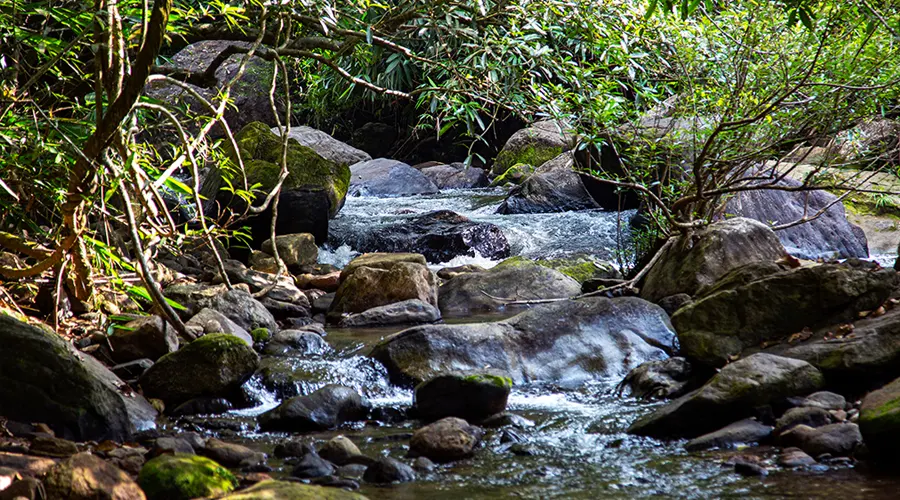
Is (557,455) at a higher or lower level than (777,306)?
lower

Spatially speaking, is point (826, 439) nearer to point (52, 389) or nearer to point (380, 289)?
point (52, 389)

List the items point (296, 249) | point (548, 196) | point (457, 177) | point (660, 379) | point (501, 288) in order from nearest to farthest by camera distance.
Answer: point (660, 379) < point (501, 288) < point (296, 249) < point (548, 196) < point (457, 177)

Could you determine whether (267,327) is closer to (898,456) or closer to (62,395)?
(62,395)

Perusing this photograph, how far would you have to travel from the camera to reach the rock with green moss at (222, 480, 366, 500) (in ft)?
8.63

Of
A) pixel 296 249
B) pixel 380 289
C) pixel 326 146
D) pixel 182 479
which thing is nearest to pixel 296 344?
pixel 380 289

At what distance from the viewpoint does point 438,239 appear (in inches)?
456

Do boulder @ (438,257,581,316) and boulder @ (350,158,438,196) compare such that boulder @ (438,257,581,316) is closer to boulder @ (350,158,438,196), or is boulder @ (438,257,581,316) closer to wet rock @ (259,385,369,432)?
wet rock @ (259,385,369,432)

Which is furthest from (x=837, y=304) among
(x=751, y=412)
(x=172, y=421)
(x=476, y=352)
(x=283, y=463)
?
(x=172, y=421)

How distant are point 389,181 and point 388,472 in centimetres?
1392

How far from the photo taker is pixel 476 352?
5703 millimetres

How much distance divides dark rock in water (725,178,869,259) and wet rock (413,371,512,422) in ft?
20.9

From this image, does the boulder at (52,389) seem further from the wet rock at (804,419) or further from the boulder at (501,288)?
the boulder at (501,288)

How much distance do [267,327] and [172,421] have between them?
235 centimetres

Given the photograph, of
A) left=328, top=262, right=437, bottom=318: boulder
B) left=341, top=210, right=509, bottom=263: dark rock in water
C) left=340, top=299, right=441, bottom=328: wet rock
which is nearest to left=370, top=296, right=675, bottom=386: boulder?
left=340, top=299, right=441, bottom=328: wet rock
